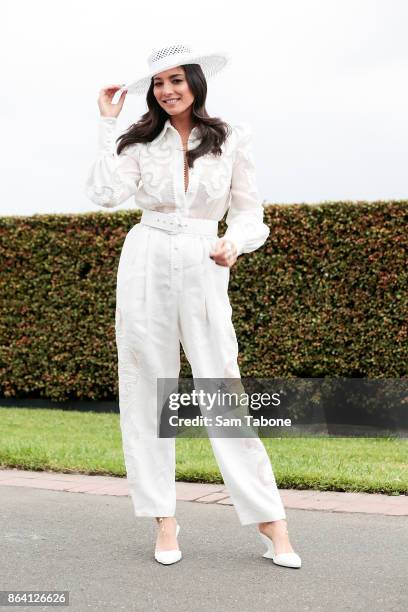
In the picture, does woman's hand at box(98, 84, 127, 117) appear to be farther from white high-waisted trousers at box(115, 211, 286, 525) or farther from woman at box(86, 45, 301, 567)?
white high-waisted trousers at box(115, 211, 286, 525)

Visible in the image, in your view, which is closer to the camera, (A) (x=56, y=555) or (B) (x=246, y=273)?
Answer: (A) (x=56, y=555)

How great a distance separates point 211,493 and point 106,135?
2.36 meters

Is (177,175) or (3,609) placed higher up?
(177,175)

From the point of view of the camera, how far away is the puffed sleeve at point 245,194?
12.6 feet

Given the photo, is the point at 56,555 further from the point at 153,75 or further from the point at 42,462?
the point at 42,462

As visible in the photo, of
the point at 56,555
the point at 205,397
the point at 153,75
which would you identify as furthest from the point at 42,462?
the point at 153,75

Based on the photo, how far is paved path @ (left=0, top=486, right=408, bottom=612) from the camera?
3281mm

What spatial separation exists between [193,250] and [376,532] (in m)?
1.60

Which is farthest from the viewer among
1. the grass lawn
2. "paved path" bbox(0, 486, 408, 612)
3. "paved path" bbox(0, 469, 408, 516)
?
the grass lawn

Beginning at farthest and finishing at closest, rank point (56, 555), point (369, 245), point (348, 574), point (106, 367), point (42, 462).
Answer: point (106, 367)
point (369, 245)
point (42, 462)
point (56, 555)
point (348, 574)

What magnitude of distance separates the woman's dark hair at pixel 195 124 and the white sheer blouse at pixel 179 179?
27 millimetres

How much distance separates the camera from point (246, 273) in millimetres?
9219

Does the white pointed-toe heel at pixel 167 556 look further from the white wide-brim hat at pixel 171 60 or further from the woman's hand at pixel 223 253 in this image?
the white wide-brim hat at pixel 171 60

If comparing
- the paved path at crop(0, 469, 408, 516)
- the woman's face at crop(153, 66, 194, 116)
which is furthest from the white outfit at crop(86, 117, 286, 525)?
the paved path at crop(0, 469, 408, 516)
